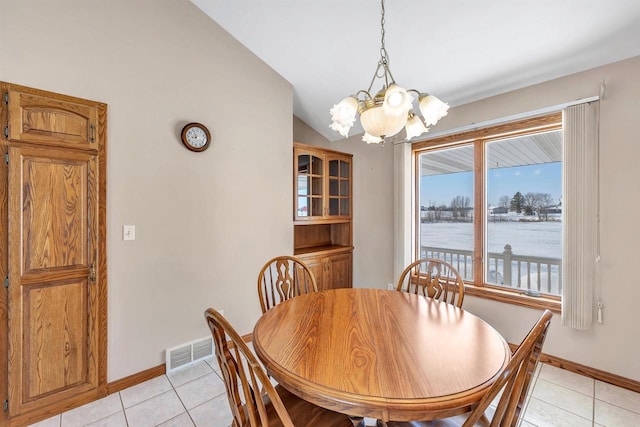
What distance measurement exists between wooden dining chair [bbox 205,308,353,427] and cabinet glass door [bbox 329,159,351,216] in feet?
8.21

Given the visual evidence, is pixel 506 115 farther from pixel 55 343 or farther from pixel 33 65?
pixel 55 343

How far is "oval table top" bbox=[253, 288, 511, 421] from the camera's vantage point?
844mm

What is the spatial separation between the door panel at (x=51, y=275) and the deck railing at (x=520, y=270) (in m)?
3.22

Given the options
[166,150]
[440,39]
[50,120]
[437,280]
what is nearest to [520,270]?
[437,280]

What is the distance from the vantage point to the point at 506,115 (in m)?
2.46

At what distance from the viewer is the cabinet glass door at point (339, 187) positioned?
350cm

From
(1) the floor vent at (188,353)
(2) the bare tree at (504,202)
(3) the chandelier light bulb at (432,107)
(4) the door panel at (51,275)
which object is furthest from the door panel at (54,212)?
(2) the bare tree at (504,202)

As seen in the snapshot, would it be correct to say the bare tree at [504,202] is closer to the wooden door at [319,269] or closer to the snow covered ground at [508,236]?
the snow covered ground at [508,236]

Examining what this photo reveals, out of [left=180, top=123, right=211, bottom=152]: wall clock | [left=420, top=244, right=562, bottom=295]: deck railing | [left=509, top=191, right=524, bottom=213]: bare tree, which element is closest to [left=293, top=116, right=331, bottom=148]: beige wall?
[left=180, top=123, right=211, bottom=152]: wall clock

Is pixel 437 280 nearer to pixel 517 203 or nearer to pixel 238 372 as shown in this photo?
pixel 517 203

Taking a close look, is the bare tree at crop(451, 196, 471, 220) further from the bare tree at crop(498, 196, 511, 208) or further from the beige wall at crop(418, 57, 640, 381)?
the beige wall at crop(418, 57, 640, 381)

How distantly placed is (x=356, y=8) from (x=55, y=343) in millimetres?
3073

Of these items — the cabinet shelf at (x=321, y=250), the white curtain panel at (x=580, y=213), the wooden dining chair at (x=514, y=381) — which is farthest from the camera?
the cabinet shelf at (x=321, y=250)

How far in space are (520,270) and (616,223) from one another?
778 mm
